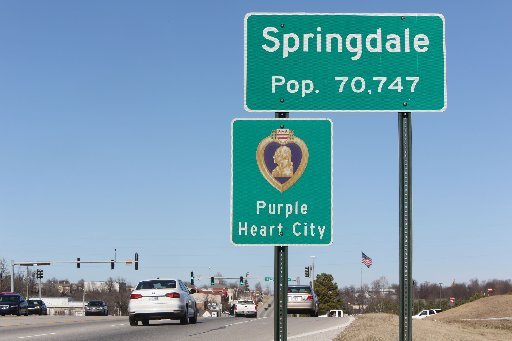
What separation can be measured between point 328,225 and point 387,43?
158 cm

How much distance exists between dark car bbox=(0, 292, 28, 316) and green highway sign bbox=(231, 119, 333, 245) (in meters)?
50.7

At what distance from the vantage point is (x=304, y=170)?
21.6 feet

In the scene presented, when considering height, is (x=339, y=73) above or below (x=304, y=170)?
above

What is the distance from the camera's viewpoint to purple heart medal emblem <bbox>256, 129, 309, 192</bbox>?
657cm

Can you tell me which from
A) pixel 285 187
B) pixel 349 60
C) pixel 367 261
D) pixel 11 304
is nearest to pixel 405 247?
pixel 285 187

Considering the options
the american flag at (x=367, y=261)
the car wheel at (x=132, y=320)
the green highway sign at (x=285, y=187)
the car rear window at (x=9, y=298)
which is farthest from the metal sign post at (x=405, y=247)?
the american flag at (x=367, y=261)

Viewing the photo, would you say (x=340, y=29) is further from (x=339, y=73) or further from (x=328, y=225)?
(x=328, y=225)

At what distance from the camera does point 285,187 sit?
6.57 metres

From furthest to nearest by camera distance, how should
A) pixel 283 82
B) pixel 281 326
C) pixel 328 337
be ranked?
1. pixel 328 337
2. pixel 283 82
3. pixel 281 326

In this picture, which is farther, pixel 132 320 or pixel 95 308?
pixel 95 308

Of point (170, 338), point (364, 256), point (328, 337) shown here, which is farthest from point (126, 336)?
point (364, 256)

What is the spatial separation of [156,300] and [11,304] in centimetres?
3005

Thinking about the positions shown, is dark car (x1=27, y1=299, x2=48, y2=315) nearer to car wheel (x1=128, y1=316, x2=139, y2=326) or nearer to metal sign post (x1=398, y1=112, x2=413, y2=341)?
car wheel (x1=128, y1=316, x2=139, y2=326)

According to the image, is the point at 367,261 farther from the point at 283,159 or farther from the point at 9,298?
the point at 283,159
